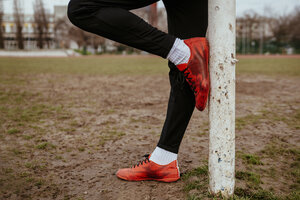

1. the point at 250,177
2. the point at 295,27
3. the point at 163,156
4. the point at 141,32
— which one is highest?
the point at 295,27

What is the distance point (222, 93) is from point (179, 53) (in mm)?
291

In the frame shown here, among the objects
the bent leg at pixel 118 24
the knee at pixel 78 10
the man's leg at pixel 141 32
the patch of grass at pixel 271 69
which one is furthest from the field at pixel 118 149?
the patch of grass at pixel 271 69

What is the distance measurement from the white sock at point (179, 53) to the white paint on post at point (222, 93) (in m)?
0.12

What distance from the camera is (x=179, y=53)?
1336mm

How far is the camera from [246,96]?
16.3 feet

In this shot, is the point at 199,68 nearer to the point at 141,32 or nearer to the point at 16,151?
the point at 141,32

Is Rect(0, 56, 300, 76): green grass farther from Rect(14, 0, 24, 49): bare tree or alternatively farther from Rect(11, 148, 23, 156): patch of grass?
Rect(14, 0, 24, 49): bare tree

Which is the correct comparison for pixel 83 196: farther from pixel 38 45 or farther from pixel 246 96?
pixel 38 45

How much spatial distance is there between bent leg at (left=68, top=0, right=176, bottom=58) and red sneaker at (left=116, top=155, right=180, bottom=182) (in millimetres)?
713

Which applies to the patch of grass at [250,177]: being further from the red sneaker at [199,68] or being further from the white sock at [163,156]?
the red sneaker at [199,68]

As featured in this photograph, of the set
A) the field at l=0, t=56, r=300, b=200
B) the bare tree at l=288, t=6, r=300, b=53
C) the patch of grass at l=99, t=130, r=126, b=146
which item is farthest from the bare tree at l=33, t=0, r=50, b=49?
the patch of grass at l=99, t=130, r=126, b=146

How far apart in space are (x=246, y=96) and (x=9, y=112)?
13.1ft

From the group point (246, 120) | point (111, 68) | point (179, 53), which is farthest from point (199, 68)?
point (111, 68)

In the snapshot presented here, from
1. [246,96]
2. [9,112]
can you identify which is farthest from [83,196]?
[246,96]
